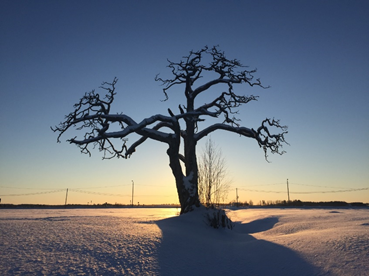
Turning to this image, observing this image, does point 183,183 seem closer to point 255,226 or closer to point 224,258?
point 255,226

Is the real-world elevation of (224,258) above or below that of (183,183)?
below

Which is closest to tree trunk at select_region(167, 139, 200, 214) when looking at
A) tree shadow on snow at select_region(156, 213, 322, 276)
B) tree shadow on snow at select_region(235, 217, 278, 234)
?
tree shadow on snow at select_region(235, 217, 278, 234)

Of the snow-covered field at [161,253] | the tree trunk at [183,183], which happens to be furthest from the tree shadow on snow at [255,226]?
the snow-covered field at [161,253]

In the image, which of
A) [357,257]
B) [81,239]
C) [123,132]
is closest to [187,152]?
[123,132]

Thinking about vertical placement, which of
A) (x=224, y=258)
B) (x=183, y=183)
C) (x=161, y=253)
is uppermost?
(x=183, y=183)

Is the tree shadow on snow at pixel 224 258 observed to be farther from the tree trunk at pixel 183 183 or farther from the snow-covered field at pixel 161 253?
the tree trunk at pixel 183 183

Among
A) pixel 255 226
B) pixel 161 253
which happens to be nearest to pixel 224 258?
pixel 161 253

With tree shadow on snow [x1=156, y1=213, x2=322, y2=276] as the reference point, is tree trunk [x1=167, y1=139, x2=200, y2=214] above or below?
above

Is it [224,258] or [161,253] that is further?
[224,258]

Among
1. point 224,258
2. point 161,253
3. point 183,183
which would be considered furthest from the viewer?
point 183,183

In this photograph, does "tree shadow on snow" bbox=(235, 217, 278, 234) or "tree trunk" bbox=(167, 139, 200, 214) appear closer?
"tree shadow on snow" bbox=(235, 217, 278, 234)

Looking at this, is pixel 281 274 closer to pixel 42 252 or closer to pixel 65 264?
pixel 65 264

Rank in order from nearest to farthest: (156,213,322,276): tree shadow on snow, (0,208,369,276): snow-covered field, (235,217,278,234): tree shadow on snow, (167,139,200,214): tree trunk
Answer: (0,208,369,276): snow-covered field
(156,213,322,276): tree shadow on snow
(235,217,278,234): tree shadow on snow
(167,139,200,214): tree trunk

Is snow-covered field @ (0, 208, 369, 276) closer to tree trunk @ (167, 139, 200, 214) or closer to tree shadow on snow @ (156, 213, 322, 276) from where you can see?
tree shadow on snow @ (156, 213, 322, 276)
